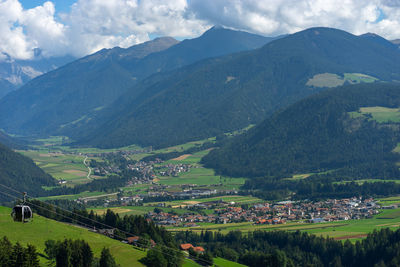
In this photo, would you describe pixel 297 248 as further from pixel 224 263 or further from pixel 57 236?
pixel 57 236

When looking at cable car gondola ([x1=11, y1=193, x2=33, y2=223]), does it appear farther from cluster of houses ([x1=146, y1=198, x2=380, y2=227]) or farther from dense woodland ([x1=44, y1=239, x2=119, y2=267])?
cluster of houses ([x1=146, y1=198, x2=380, y2=227])

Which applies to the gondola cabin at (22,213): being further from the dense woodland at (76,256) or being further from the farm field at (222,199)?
the farm field at (222,199)

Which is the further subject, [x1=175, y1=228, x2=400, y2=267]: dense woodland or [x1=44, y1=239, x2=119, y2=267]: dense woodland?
[x1=175, y1=228, x2=400, y2=267]: dense woodland

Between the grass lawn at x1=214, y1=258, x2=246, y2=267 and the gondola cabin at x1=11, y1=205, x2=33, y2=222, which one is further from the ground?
the gondola cabin at x1=11, y1=205, x2=33, y2=222

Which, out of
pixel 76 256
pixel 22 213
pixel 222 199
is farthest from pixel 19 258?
pixel 222 199

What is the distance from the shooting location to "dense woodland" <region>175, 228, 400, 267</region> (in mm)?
93562

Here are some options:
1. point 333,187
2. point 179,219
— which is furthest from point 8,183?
point 333,187

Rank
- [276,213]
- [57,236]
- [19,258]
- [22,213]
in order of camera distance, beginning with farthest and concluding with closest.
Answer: [276,213] < [57,236] < [19,258] < [22,213]

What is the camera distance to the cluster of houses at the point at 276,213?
140750 millimetres

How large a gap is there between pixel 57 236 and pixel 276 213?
83711 mm

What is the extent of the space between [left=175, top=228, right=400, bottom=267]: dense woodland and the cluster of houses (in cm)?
2051

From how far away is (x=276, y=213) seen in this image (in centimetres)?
14788

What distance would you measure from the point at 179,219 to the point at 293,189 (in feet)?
209

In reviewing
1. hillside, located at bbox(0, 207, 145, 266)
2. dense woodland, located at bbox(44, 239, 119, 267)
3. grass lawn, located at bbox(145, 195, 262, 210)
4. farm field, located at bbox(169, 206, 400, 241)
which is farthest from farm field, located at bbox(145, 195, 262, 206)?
dense woodland, located at bbox(44, 239, 119, 267)
